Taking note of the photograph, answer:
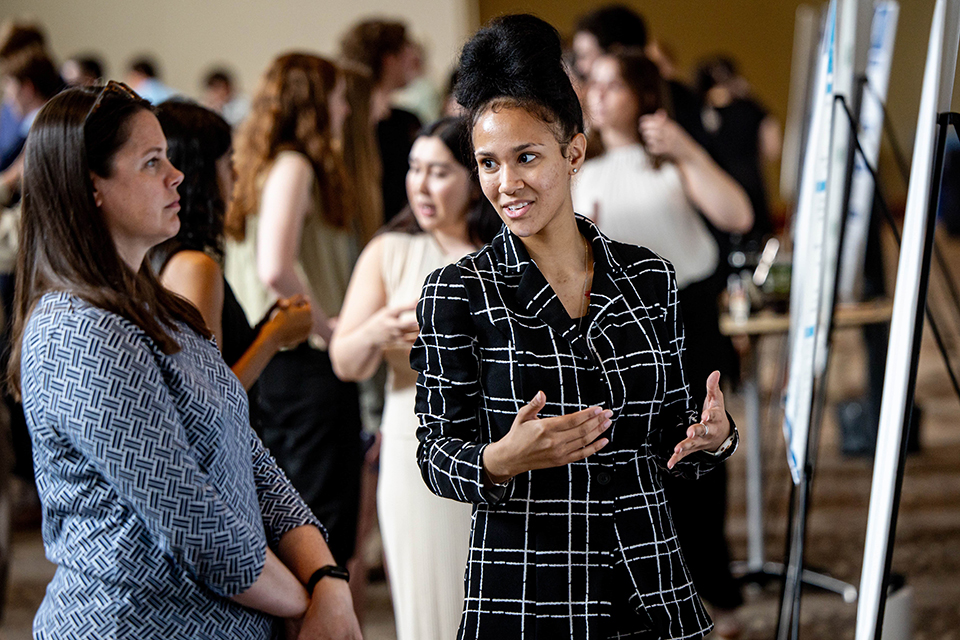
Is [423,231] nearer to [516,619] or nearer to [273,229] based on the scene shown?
[273,229]

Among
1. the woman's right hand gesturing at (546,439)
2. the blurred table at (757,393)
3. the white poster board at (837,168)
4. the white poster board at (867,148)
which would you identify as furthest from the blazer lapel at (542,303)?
the blurred table at (757,393)

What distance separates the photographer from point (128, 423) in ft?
4.12

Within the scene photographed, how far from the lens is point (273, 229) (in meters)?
2.69

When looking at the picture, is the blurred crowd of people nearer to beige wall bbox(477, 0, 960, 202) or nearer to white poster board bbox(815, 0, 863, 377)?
white poster board bbox(815, 0, 863, 377)

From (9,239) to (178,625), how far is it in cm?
326

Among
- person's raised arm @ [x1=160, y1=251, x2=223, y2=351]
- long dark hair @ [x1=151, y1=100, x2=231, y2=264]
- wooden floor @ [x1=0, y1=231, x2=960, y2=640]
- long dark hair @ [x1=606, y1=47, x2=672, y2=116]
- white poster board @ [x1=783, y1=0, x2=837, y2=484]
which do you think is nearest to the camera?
person's raised arm @ [x1=160, y1=251, x2=223, y2=351]

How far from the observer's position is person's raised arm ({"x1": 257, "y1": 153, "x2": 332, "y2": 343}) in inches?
104

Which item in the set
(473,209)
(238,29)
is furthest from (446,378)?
(238,29)

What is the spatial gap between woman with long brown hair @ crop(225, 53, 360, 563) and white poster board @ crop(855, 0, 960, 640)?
1442 mm

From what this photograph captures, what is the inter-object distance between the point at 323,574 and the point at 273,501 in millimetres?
141

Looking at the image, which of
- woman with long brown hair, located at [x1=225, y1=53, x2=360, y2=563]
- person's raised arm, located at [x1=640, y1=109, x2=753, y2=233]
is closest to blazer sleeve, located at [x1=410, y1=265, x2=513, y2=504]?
woman with long brown hair, located at [x1=225, y1=53, x2=360, y2=563]

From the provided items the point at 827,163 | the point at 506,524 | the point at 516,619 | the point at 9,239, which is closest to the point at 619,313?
the point at 506,524

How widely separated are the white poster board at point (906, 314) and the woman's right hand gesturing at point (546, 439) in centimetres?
56

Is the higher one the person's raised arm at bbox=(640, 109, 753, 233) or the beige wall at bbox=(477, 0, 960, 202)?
the beige wall at bbox=(477, 0, 960, 202)
